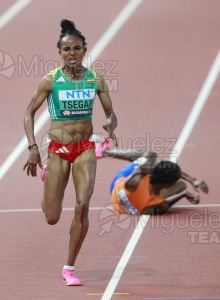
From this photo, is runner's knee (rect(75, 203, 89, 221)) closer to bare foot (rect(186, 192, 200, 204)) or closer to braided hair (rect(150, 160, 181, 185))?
braided hair (rect(150, 160, 181, 185))

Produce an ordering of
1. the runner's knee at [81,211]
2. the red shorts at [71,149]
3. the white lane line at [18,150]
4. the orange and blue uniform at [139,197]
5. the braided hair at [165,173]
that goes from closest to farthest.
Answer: the runner's knee at [81,211]
the red shorts at [71,149]
the braided hair at [165,173]
the orange and blue uniform at [139,197]
the white lane line at [18,150]

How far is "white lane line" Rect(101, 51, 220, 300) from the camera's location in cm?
1245

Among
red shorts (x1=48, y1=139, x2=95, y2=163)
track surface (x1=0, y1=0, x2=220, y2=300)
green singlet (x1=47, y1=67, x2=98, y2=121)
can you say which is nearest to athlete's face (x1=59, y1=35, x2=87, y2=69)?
green singlet (x1=47, y1=67, x2=98, y2=121)

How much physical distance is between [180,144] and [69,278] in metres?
6.43

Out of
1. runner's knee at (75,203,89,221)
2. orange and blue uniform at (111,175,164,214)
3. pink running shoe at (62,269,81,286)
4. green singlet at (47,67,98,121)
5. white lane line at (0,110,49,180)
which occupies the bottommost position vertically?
white lane line at (0,110,49,180)

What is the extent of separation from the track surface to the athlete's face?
85.0 inches

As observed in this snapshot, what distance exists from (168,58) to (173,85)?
1.25 meters

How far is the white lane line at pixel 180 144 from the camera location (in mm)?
12445

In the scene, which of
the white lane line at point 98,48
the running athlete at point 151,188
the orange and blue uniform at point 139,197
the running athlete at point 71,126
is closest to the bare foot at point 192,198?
the running athlete at point 151,188

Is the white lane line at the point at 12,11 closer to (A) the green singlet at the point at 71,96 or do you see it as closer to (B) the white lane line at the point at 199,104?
(B) the white lane line at the point at 199,104

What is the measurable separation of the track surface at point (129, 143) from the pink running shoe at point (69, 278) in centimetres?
9

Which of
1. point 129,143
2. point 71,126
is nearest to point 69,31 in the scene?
point 71,126

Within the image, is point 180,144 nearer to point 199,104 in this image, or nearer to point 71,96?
point 199,104

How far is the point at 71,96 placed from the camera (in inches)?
484
